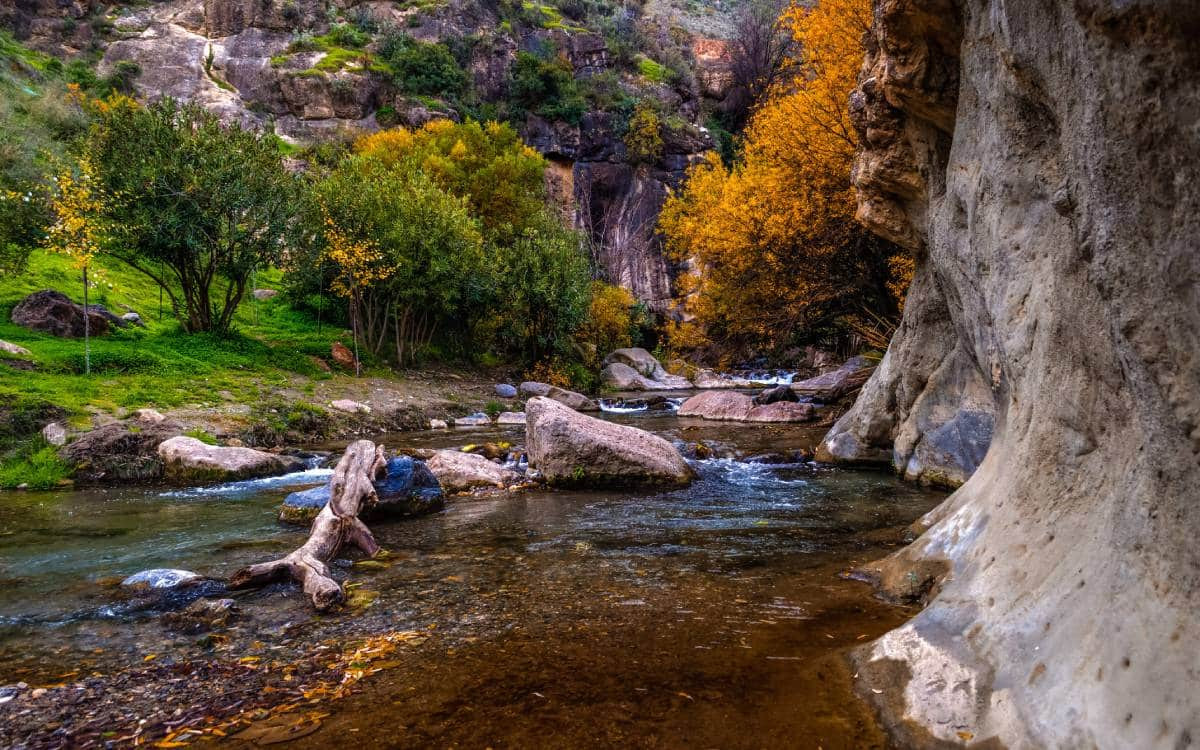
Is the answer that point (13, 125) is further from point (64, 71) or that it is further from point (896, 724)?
point (896, 724)

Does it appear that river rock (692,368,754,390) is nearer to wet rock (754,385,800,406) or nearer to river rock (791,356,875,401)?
river rock (791,356,875,401)

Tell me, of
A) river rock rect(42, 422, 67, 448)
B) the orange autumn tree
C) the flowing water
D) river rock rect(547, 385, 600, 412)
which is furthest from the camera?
river rock rect(547, 385, 600, 412)

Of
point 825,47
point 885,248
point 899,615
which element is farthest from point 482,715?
point 885,248

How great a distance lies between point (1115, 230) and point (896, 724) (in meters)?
2.65

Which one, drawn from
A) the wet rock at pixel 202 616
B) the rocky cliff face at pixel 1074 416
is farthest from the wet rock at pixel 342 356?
the rocky cliff face at pixel 1074 416

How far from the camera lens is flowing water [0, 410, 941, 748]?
3.61 metres

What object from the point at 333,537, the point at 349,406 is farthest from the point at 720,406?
the point at 333,537

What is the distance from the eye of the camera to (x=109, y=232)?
21.0m

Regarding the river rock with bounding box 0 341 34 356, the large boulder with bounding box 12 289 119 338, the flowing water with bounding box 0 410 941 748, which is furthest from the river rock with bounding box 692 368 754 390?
the river rock with bounding box 0 341 34 356

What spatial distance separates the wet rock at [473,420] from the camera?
22.1 meters

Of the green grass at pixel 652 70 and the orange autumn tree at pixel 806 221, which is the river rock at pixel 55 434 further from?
the green grass at pixel 652 70

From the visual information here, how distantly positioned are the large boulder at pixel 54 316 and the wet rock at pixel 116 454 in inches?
464

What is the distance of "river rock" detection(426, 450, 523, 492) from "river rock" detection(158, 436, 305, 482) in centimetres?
389

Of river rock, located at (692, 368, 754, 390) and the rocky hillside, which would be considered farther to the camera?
the rocky hillside
